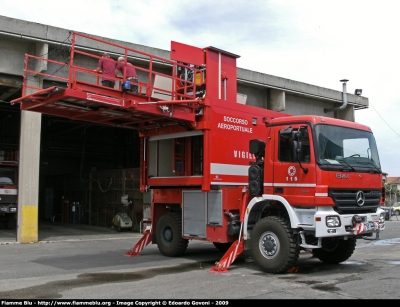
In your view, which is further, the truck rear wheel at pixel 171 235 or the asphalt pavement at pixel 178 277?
the truck rear wheel at pixel 171 235

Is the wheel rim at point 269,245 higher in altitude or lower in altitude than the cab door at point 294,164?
lower

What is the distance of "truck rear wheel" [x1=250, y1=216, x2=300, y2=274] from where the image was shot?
332 inches

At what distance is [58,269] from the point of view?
31.4 feet

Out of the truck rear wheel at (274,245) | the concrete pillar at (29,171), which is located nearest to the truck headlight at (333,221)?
the truck rear wheel at (274,245)

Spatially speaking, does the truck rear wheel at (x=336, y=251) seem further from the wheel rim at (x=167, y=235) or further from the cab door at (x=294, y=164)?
the wheel rim at (x=167, y=235)

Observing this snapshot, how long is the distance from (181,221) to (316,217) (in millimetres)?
4032

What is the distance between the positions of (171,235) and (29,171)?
21.3 feet

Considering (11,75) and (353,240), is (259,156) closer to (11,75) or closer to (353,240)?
(353,240)

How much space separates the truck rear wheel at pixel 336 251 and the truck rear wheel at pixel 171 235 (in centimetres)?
331

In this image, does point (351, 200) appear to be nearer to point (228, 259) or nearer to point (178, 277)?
point (228, 259)

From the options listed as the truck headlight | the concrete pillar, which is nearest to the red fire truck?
the truck headlight

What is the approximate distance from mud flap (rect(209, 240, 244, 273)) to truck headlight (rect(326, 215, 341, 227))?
2.15 meters

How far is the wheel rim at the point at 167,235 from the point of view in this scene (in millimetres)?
11398

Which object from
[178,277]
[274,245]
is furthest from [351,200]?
[178,277]
